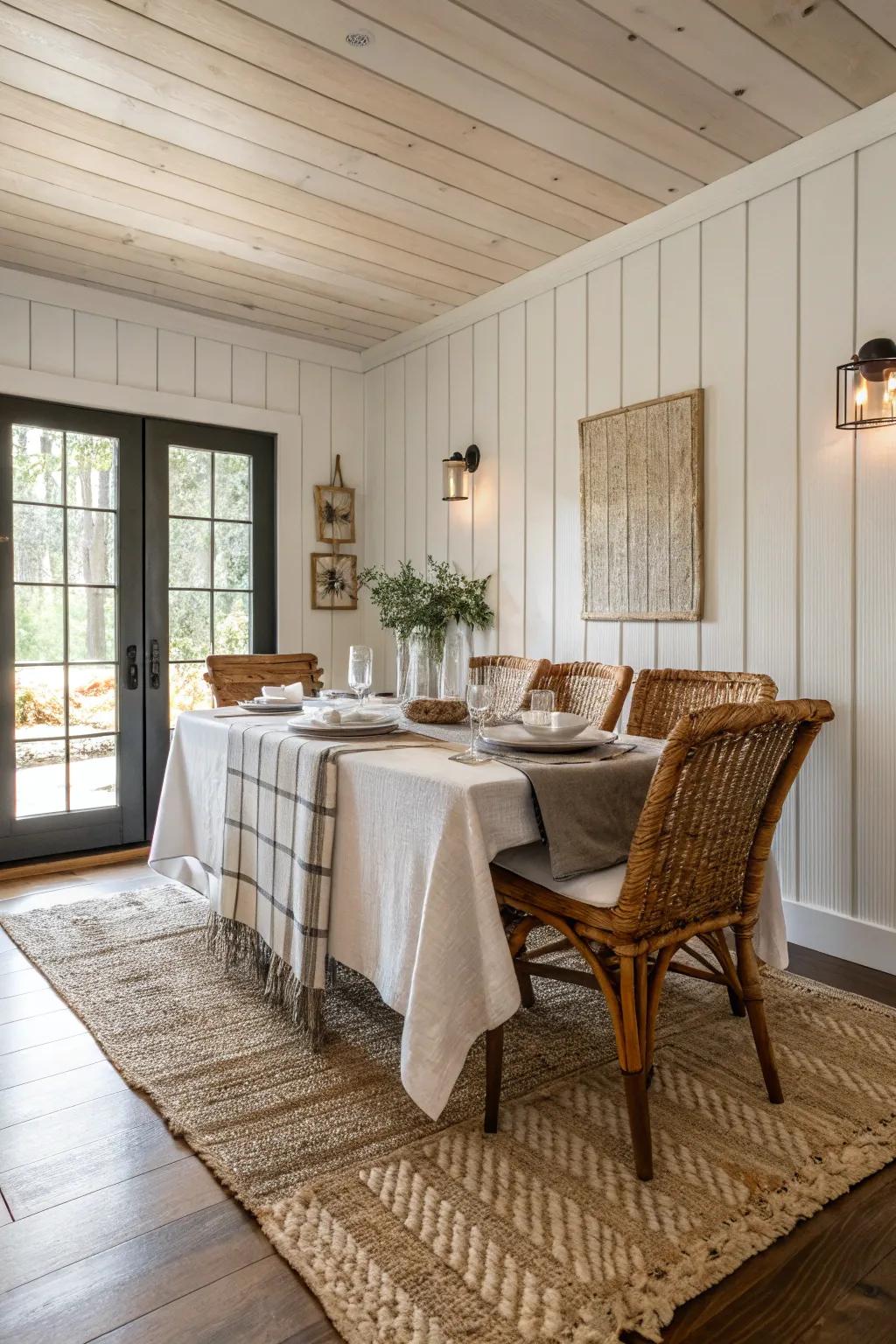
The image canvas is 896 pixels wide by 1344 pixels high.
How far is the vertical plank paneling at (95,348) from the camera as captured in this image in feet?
13.0

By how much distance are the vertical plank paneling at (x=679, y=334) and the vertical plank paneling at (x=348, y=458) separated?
201cm

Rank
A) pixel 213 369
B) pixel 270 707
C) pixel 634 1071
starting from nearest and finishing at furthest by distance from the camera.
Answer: pixel 634 1071 → pixel 270 707 → pixel 213 369

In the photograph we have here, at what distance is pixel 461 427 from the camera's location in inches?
168

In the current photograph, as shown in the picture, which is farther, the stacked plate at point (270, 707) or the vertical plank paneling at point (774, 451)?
the vertical plank paneling at point (774, 451)

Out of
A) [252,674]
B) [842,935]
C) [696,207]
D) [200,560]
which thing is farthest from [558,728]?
[200,560]

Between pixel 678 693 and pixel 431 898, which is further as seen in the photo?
pixel 678 693

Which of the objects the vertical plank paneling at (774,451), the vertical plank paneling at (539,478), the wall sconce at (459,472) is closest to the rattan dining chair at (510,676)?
the vertical plank paneling at (539,478)

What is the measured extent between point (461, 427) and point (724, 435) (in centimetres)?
156

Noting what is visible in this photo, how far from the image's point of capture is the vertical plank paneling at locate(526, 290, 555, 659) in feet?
12.3

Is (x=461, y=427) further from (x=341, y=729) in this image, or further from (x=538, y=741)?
(x=538, y=741)

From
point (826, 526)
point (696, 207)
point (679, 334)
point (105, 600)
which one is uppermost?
point (696, 207)

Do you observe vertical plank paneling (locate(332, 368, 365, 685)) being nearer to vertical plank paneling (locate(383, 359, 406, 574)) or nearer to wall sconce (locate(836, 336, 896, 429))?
vertical plank paneling (locate(383, 359, 406, 574))

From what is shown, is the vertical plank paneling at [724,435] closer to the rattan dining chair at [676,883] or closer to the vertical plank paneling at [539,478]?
the vertical plank paneling at [539,478]

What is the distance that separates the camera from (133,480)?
13.6 ft
